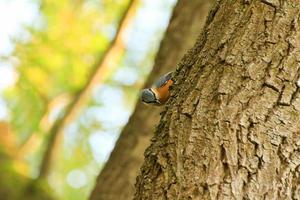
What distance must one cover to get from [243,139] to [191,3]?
2.03 m

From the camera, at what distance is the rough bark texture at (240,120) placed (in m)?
1.55

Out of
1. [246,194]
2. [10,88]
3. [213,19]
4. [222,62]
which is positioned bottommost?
[246,194]

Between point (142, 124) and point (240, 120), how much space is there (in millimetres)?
1834

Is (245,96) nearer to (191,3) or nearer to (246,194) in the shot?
(246,194)

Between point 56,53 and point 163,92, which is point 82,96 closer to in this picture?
point 56,53

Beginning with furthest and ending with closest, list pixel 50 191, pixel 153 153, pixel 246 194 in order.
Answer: pixel 50 191, pixel 153 153, pixel 246 194

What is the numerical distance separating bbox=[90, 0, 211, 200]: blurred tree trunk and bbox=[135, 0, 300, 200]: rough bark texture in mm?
1622

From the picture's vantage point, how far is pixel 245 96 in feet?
5.18

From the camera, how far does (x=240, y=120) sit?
157 cm

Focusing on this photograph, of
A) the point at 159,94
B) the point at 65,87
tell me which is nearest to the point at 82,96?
the point at 65,87

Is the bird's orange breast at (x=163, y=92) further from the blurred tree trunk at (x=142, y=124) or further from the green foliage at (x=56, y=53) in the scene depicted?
the green foliage at (x=56, y=53)

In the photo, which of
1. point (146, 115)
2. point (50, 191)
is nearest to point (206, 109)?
point (146, 115)

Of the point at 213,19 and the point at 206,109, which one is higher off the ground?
the point at 213,19

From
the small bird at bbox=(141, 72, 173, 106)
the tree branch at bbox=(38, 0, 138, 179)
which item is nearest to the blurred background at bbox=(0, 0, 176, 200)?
the tree branch at bbox=(38, 0, 138, 179)
